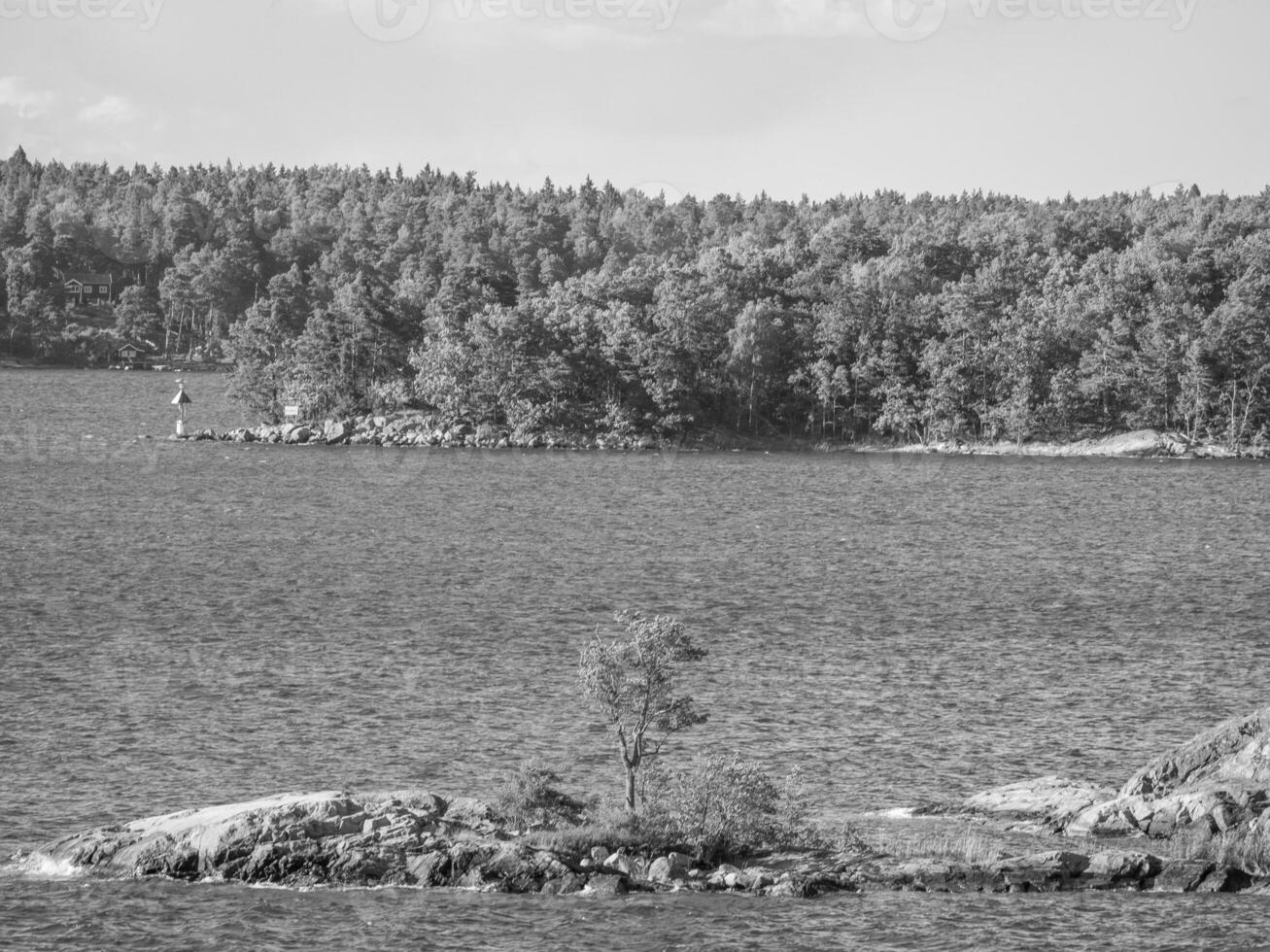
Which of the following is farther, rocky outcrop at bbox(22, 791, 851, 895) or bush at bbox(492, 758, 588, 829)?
bush at bbox(492, 758, 588, 829)

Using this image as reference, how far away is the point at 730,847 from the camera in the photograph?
4306 centimetres

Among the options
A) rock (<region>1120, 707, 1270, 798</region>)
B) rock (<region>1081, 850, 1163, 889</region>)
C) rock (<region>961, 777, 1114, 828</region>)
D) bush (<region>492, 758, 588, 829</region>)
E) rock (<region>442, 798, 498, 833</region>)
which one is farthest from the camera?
rock (<region>961, 777, 1114, 828</region>)

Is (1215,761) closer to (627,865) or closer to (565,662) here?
(627,865)

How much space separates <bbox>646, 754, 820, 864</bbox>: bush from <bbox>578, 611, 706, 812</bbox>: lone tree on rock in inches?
114

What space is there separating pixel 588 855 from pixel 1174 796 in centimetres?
1752

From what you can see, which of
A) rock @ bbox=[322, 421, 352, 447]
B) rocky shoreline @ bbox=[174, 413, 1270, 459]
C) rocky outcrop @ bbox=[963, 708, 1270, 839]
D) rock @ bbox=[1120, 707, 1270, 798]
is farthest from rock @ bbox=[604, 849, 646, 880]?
rock @ bbox=[322, 421, 352, 447]

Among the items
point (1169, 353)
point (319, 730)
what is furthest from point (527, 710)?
point (1169, 353)

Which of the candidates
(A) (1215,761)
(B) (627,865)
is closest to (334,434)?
(A) (1215,761)

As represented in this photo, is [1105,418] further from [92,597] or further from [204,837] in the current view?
[204,837]

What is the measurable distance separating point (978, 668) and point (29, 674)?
1612 inches

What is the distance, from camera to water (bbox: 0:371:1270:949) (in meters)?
39.3

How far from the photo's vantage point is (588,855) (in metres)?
42.2

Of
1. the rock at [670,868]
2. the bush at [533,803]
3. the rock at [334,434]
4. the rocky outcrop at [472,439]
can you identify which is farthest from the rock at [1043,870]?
the rock at [334,434]

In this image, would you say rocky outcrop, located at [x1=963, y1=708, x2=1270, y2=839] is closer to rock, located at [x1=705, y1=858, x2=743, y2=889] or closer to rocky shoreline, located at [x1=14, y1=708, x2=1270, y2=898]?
rocky shoreline, located at [x1=14, y1=708, x2=1270, y2=898]
